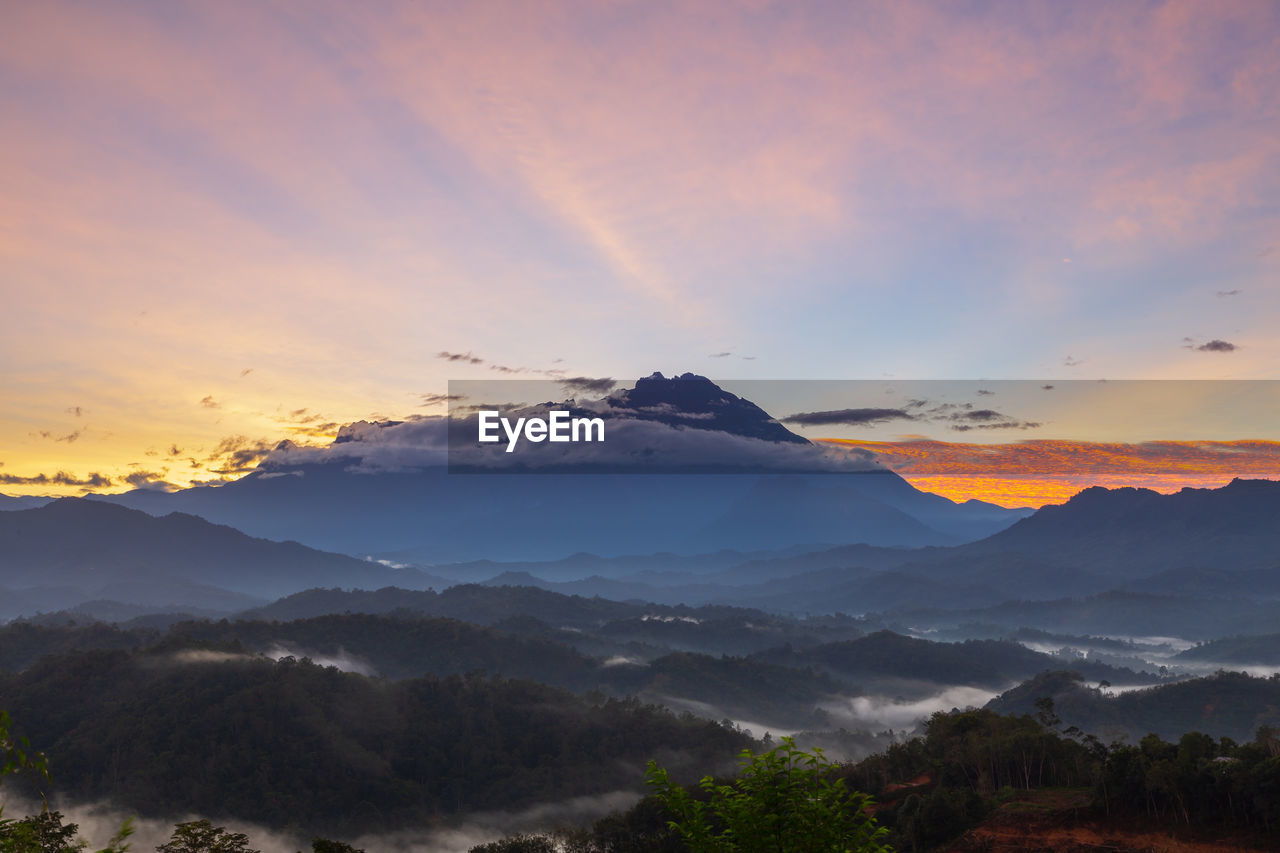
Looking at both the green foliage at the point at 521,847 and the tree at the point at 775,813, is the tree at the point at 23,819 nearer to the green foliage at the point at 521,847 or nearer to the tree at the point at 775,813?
the tree at the point at 775,813

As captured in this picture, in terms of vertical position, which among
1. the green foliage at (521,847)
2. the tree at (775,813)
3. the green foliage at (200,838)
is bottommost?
the green foliage at (521,847)

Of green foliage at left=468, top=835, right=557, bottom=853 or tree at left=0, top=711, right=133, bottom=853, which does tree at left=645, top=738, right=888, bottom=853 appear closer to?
tree at left=0, top=711, right=133, bottom=853

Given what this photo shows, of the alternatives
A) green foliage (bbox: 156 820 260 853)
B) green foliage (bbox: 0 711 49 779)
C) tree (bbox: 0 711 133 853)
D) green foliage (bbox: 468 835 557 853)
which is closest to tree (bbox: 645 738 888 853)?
tree (bbox: 0 711 133 853)

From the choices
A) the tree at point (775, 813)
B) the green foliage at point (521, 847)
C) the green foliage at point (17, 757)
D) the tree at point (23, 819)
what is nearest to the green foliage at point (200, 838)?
the tree at point (23, 819)

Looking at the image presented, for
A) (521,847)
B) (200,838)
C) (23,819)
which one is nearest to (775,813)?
(23,819)

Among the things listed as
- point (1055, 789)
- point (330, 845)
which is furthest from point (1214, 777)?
point (330, 845)

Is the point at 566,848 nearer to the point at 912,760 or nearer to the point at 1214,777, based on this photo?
the point at 912,760

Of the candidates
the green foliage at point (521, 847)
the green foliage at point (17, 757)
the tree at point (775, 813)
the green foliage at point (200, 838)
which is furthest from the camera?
the green foliage at point (521, 847)

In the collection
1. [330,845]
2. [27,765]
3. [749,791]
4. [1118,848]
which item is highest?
[27,765]
